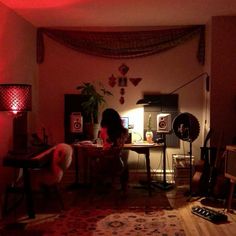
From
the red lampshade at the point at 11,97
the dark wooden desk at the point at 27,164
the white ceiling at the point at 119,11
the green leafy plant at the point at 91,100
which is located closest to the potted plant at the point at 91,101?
the green leafy plant at the point at 91,100

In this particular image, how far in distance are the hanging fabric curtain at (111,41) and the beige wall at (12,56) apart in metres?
0.36

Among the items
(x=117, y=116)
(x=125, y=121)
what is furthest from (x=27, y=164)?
(x=125, y=121)

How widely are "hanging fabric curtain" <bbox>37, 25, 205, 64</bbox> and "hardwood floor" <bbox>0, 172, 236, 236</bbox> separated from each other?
208 centimetres

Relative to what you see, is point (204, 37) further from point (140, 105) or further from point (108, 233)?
point (108, 233)

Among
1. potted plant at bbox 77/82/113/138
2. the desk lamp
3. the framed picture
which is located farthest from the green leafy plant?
the desk lamp

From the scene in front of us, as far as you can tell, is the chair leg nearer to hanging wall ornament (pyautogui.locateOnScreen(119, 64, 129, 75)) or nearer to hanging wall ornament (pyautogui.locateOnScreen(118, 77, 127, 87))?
hanging wall ornament (pyautogui.locateOnScreen(118, 77, 127, 87))

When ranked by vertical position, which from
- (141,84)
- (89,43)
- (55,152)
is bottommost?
(55,152)

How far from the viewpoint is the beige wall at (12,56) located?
414 cm

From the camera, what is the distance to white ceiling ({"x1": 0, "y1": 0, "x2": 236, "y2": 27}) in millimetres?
4148

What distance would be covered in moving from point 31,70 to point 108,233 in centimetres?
287

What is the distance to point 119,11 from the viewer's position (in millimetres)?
4523

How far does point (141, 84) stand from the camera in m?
5.41

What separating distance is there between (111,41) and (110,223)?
2885 millimetres

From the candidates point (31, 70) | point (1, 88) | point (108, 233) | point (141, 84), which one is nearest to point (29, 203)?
point (108, 233)
